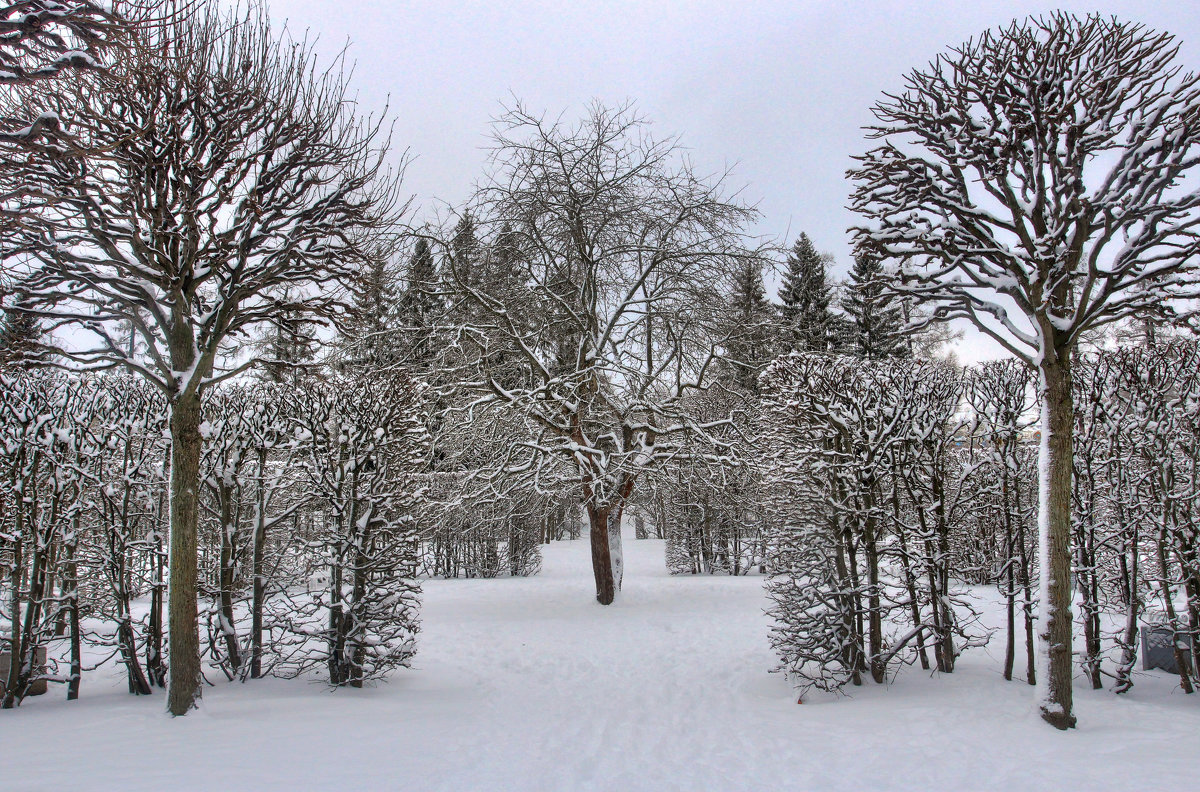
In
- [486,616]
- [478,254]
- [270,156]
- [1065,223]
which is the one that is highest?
[478,254]

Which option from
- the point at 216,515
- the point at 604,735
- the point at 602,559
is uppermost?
the point at 216,515

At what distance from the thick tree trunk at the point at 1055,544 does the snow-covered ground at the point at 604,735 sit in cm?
28

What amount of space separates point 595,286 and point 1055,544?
960 cm

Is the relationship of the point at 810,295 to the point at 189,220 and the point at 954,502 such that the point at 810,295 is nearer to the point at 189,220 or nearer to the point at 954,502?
the point at 954,502

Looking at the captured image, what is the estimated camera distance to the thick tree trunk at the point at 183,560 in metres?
5.31

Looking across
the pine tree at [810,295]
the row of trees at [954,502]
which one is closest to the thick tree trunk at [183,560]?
the row of trees at [954,502]

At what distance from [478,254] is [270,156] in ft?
21.5

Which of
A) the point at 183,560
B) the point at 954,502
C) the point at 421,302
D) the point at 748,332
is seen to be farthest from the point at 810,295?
the point at 183,560

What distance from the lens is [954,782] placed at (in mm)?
4348

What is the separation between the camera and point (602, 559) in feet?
39.8

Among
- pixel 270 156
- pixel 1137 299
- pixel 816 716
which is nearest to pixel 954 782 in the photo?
pixel 816 716

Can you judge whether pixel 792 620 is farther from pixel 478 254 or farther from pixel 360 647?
pixel 478 254

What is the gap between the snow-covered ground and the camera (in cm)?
423

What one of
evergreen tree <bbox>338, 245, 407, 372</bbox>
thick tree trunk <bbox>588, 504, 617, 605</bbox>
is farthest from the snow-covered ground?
thick tree trunk <bbox>588, 504, 617, 605</bbox>
